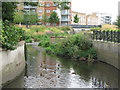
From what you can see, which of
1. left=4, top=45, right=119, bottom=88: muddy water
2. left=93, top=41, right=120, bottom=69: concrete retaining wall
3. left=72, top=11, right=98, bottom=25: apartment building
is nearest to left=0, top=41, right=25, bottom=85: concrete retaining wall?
left=4, top=45, right=119, bottom=88: muddy water

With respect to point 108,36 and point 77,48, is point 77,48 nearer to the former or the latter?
point 77,48

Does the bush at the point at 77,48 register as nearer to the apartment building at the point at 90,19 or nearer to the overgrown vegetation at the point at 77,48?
the overgrown vegetation at the point at 77,48

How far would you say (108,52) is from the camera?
19156 mm

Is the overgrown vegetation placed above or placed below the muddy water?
above

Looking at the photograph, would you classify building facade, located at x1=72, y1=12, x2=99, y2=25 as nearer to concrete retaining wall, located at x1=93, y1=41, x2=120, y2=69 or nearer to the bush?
the bush

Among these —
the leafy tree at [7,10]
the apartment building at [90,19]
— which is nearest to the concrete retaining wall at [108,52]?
the leafy tree at [7,10]

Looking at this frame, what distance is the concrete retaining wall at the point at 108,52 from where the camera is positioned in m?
17.1

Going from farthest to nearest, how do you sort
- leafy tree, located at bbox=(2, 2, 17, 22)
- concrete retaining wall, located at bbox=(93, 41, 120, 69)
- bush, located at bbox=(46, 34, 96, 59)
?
bush, located at bbox=(46, 34, 96, 59) → concrete retaining wall, located at bbox=(93, 41, 120, 69) → leafy tree, located at bbox=(2, 2, 17, 22)

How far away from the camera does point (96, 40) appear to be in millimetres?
22438

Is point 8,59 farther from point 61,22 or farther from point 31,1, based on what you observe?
point 61,22

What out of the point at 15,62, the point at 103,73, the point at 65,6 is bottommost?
the point at 103,73

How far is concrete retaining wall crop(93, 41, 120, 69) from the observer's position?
1714cm

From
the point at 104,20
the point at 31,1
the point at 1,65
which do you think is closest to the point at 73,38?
the point at 31,1

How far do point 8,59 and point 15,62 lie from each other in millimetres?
1254
